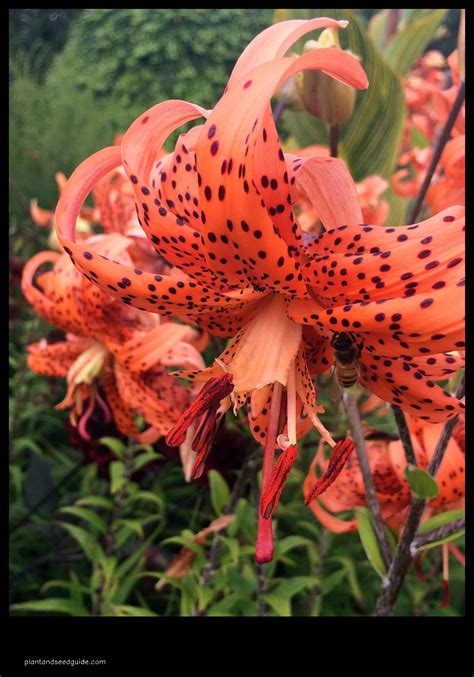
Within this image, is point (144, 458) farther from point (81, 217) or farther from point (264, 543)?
point (264, 543)

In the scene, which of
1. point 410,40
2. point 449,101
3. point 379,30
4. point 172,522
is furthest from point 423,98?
point 172,522

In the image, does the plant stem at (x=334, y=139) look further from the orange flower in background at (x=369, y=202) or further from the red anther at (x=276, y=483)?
the red anther at (x=276, y=483)

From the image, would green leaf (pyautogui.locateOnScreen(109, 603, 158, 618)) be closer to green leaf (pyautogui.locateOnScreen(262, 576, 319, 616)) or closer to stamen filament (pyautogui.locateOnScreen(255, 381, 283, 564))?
green leaf (pyautogui.locateOnScreen(262, 576, 319, 616))

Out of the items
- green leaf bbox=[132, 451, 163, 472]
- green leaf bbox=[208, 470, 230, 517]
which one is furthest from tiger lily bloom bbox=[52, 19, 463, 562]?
green leaf bbox=[132, 451, 163, 472]

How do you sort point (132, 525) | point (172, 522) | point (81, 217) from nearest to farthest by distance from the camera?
1. point (132, 525)
2. point (81, 217)
3. point (172, 522)

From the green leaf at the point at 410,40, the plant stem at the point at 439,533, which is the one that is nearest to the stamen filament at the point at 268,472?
the plant stem at the point at 439,533

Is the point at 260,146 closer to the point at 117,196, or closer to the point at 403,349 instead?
the point at 403,349

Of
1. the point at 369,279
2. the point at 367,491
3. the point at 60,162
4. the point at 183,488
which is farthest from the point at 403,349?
the point at 60,162
